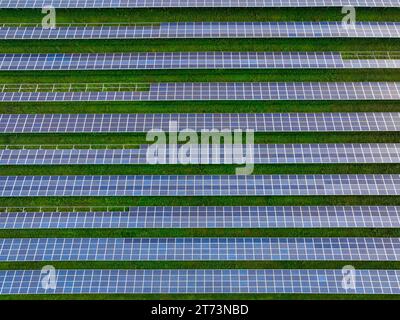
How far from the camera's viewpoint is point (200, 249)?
6650 cm

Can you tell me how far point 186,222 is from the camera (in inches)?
2633

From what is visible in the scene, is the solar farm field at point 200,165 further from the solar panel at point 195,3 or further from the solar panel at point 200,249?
the solar panel at point 195,3

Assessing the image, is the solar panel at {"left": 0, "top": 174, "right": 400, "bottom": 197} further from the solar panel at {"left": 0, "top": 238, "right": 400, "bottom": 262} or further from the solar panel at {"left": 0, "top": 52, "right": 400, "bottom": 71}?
the solar panel at {"left": 0, "top": 52, "right": 400, "bottom": 71}

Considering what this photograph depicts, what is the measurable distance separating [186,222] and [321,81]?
2778cm

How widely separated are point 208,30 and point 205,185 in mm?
22765

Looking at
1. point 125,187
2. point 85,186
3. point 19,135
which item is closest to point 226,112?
point 125,187

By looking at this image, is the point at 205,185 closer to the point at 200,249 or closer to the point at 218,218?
the point at 218,218

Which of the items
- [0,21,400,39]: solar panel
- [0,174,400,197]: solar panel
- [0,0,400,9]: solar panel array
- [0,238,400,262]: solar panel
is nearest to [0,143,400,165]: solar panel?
[0,174,400,197]: solar panel

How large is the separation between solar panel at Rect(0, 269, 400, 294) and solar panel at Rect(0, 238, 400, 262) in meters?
1.86

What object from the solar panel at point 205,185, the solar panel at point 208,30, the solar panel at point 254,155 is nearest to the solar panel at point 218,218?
the solar panel at point 205,185

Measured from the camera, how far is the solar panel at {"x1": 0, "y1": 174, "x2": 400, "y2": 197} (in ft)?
220

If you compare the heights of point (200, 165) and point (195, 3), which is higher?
point (195, 3)

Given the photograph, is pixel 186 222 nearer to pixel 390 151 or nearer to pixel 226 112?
pixel 226 112

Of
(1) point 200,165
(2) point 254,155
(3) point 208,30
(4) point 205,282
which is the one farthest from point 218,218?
(3) point 208,30
